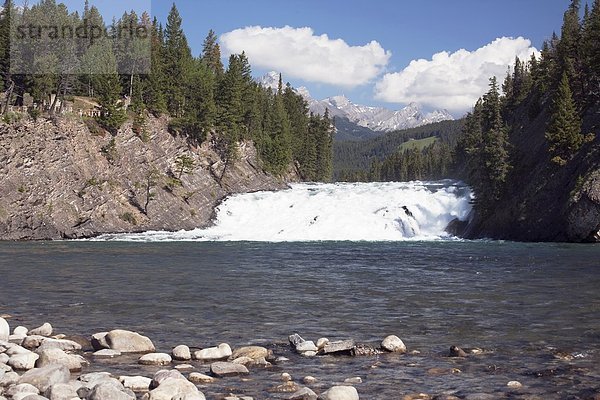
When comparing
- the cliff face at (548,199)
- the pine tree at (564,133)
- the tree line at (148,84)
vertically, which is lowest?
the cliff face at (548,199)

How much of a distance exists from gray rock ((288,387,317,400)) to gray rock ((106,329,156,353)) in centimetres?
550

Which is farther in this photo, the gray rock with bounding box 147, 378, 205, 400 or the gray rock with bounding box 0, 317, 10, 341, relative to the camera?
the gray rock with bounding box 0, 317, 10, 341

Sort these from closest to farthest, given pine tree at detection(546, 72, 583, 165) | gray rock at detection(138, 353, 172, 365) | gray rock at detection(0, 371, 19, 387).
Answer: gray rock at detection(0, 371, 19, 387) < gray rock at detection(138, 353, 172, 365) < pine tree at detection(546, 72, 583, 165)

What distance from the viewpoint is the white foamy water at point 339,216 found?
65.8 metres

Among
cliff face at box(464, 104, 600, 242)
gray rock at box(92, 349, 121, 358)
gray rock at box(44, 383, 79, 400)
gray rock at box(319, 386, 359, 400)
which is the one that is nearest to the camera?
gray rock at box(44, 383, 79, 400)

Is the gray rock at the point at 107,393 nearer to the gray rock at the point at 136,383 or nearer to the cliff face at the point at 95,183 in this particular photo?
the gray rock at the point at 136,383

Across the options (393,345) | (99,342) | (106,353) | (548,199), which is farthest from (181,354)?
(548,199)

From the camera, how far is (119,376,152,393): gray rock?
36.8 ft

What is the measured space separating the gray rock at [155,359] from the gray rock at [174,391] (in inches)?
119

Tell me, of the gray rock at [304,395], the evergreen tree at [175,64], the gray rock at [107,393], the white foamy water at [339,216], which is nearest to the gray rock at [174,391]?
the gray rock at [107,393]

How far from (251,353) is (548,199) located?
5291 cm

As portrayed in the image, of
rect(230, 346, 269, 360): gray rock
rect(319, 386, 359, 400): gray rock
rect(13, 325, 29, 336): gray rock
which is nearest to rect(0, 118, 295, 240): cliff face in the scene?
rect(13, 325, 29, 336): gray rock

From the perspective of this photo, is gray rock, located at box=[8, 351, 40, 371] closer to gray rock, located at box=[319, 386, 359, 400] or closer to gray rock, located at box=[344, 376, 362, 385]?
gray rock, located at box=[319, 386, 359, 400]

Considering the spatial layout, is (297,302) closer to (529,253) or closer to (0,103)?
(529,253)
